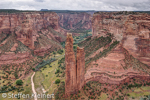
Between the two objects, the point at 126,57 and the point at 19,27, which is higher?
the point at 19,27

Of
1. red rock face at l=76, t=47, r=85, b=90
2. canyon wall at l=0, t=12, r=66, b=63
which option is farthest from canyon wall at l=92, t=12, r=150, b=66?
canyon wall at l=0, t=12, r=66, b=63

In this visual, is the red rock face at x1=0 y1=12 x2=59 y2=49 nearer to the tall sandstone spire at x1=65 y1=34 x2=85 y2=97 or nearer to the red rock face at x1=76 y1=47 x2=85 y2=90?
the red rock face at x1=76 y1=47 x2=85 y2=90

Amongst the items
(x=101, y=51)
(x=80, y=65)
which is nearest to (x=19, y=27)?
(x=101, y=51)

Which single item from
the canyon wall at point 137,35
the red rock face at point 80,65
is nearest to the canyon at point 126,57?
the canyon wall at point 137,35

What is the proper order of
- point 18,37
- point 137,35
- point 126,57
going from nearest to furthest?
1. point 126,57
2. point 137,35
3. point 18,37

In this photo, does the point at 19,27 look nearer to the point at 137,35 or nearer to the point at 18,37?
the point at 18,37

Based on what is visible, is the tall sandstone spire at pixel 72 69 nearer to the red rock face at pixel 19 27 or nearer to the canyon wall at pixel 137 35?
the canyon wall at pixel 137 35

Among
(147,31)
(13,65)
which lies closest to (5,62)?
(13,65)
